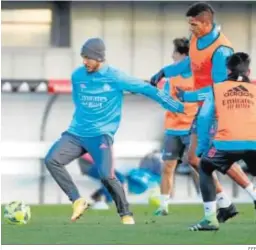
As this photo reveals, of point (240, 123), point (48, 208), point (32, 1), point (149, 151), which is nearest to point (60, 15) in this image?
point (32, 1)

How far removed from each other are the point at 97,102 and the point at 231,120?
7.18 ft

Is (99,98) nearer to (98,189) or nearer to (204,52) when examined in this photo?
(204,52)

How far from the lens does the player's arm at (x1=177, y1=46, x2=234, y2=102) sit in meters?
14.5

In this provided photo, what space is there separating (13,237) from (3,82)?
48.6 ft

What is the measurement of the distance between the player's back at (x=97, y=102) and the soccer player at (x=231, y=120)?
72.3 inches

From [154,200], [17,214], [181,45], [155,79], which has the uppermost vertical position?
[181,45]

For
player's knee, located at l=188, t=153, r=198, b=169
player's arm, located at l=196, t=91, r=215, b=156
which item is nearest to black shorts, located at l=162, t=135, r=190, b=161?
player's knee, located at l=188, t=153, r=198, b=169

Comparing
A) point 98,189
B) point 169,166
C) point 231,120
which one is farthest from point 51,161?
point 98,189

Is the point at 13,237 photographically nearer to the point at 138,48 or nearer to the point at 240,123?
the point at 240,123

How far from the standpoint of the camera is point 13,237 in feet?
43.5

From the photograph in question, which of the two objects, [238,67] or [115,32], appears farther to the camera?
[115,32]

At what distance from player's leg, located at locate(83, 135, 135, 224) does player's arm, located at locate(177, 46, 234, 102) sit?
1.01 meters

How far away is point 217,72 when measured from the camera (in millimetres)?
14578

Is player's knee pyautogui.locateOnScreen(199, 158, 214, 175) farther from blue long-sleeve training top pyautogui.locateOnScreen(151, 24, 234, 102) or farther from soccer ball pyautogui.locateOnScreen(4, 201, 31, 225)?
soccer ball pyautogui.locateOnScreen(4, 201, 31, 225)
